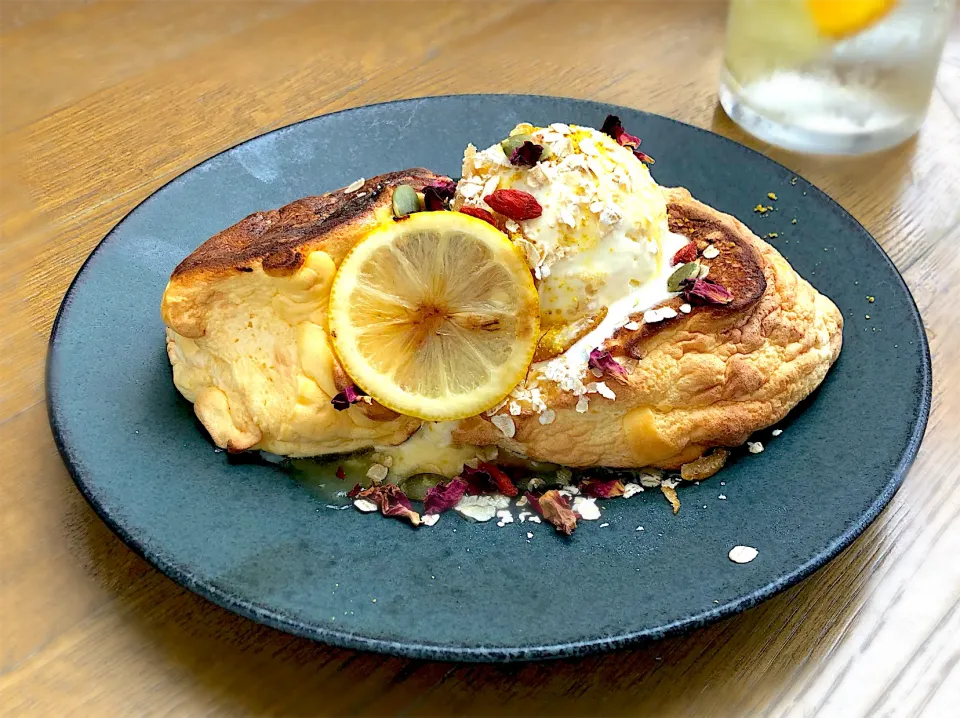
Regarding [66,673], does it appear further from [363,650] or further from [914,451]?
[914,451]

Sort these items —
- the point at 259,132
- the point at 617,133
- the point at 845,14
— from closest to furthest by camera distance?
the point at 617,133
the point at 845,14
the point at 259,132

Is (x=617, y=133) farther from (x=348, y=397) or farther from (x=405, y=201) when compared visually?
(x=348, y=397)

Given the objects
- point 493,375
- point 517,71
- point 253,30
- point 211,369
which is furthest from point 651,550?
point 253,30

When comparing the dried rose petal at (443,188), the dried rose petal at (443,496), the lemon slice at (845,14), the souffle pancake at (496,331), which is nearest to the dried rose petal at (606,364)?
the souffle pancake at (496,331)

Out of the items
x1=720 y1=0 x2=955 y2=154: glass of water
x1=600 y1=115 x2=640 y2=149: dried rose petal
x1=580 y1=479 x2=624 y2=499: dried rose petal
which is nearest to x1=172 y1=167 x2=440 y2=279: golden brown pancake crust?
x1=600 y1=115 x2=640 y2=149: dried rose petal

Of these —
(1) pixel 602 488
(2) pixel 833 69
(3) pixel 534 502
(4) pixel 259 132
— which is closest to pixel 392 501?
(3) pixel 534 502

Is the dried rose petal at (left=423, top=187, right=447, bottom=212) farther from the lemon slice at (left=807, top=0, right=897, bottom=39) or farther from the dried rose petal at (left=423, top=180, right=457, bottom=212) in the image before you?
the lemon slice at (left=807, top=0, right=897, bottom=39)
